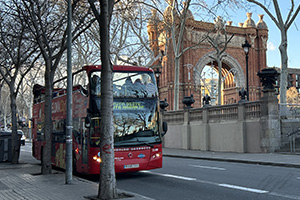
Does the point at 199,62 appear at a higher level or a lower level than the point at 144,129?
higher

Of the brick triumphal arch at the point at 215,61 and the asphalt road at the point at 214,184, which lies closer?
the asphalt road at the point at 214,184

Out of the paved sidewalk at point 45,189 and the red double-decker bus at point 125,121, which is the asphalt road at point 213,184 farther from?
the paved sidewalk at point 45,189

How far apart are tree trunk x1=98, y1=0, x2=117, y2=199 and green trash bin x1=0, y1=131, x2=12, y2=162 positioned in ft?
44.8

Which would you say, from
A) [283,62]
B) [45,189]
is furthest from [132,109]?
[283,62]

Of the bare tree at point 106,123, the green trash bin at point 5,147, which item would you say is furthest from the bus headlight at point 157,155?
the green trash bin at point 5,147

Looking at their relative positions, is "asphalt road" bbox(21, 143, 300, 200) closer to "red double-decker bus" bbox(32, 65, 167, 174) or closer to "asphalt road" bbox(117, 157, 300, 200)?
"asphalt road" bbox(117, 157, 300, 200)

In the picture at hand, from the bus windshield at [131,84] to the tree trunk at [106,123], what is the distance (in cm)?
384

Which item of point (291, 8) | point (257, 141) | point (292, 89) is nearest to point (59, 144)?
point (257, 141)

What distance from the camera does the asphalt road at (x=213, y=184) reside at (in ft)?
30.0

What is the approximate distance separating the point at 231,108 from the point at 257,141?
311cm

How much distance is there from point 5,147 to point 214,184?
1382cm

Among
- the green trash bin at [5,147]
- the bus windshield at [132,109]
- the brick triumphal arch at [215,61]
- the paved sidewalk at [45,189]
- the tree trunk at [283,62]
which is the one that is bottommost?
the paved sidewalk at [45,189]

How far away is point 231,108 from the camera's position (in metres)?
24.2

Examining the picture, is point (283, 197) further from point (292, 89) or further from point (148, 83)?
point (292, 89)
